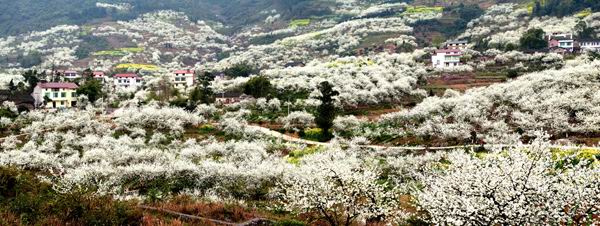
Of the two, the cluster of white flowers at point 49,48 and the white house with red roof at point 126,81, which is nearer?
the white house with red roof at point 126,81

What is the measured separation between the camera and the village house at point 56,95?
81.9 m

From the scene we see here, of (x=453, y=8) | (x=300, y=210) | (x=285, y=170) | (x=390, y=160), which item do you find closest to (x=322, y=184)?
(x=300, y=210)

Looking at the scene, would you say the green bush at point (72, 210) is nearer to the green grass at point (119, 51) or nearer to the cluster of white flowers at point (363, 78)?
the cluster of white flowers at point (363, 78)

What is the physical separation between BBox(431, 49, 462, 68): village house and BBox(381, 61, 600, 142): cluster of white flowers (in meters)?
38.6

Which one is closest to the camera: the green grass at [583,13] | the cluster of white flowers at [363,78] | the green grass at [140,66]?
the cluster of white flowers at [363,78]

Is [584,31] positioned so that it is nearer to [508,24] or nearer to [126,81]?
[508,24]

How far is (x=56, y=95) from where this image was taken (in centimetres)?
8281

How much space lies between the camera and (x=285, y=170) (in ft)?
107

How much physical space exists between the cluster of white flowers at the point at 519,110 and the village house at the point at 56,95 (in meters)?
55.8

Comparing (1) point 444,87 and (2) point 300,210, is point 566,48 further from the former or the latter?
(2) point 300,210

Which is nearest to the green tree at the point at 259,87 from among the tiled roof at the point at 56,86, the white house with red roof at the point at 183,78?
the tiled roof at the point at 56,86

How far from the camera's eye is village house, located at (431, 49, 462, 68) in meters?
101

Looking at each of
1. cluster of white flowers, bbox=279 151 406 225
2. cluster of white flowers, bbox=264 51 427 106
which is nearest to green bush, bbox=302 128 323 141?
cluster of white flowers, bbox=264 51 427 106

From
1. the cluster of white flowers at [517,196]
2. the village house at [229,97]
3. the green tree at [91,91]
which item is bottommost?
the cluster of white flowers at [517,196]
